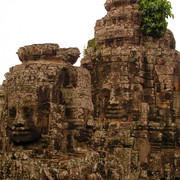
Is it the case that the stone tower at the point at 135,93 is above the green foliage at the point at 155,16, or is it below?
below

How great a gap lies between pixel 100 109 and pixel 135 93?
166 cm

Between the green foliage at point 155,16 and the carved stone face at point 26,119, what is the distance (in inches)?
424

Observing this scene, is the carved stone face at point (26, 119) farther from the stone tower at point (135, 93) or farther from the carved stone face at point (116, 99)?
the carved stone face at point (116, 99)

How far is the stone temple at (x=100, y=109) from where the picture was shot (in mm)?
7250

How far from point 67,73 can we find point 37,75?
28.0 inches

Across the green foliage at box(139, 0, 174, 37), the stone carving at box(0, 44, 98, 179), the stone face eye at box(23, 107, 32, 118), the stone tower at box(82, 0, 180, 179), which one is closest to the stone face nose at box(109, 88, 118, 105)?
the stone tower at box(82, 0, 180, 179)

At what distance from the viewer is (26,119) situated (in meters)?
7.28

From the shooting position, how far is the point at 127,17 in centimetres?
1702

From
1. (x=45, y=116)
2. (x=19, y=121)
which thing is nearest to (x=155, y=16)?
(x=45, y=116)

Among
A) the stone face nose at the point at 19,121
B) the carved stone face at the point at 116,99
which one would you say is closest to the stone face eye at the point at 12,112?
the stone face nose at the point at 19,121

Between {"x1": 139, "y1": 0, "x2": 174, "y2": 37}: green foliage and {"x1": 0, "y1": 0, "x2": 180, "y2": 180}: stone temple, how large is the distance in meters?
0.33

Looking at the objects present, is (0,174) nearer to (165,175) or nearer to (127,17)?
(165,175)

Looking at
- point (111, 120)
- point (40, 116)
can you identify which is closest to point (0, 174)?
point (40, 116)

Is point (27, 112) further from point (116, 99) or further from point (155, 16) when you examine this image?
point (155, 16)
